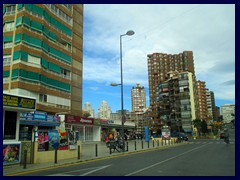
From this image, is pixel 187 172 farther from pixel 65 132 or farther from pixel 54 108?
pixel 54 108

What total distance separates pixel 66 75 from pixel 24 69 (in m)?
10.3

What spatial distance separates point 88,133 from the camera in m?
43.5

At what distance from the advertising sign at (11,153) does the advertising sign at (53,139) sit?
2.16m

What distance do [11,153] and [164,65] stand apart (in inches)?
4916

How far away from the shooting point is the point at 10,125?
13.0 m

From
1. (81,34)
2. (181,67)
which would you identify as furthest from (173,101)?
(81,34)

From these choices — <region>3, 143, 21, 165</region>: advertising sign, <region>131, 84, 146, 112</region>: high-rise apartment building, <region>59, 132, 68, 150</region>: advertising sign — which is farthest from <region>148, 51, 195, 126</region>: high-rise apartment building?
<region>3, 143, 21, 165</region>: advertising sign

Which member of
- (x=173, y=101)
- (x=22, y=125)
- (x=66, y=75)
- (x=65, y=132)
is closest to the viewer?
(x=65, y=132)

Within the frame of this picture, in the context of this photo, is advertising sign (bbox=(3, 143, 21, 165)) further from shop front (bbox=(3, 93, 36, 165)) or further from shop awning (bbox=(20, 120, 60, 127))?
shop awning (bbox=(20, 120, 60, 127))

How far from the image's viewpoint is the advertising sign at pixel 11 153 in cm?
1207

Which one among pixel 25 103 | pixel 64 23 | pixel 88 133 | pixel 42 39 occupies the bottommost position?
pixel 88 133

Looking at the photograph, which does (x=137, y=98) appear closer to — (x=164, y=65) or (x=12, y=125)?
(x=164, y=65)

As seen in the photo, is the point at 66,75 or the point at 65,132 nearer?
the point at 65,132

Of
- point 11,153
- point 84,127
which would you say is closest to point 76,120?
point 84,127
